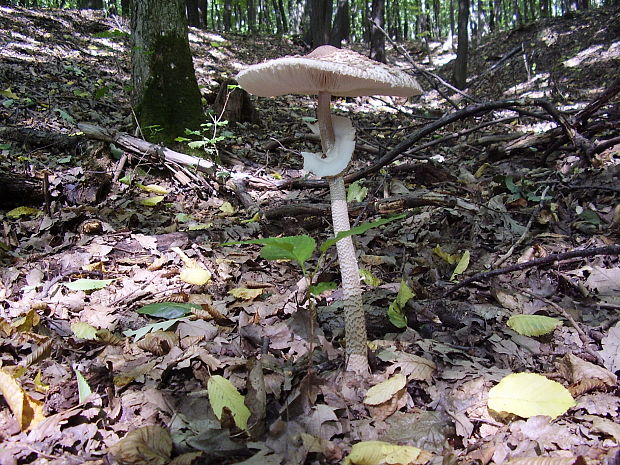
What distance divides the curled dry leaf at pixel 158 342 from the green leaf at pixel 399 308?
1251 millimetres

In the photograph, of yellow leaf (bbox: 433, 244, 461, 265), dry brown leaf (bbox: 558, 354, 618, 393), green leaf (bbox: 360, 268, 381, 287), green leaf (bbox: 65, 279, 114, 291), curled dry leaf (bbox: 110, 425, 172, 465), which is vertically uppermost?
green leaf (bbox: 65, 279, 114, 291)

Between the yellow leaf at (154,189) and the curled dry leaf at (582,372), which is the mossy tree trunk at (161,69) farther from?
the curled dry leaf at (582,372)

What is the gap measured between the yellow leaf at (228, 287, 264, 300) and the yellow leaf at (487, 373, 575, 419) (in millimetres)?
1569

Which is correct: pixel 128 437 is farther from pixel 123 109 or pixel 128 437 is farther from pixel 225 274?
pixel 123 109

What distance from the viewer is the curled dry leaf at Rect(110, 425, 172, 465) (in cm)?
161

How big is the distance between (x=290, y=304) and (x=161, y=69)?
370 centimetres

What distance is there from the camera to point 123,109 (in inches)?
261

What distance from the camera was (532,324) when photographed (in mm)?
2436

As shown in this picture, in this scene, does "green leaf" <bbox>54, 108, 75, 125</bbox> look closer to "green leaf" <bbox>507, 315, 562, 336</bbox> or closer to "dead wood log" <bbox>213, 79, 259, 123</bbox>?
"dead wood log" <bbox>213, 79, 259, 123</bbox>

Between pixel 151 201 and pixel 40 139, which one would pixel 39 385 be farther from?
pixel 40 139

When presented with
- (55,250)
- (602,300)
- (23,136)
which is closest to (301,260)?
(602,300)

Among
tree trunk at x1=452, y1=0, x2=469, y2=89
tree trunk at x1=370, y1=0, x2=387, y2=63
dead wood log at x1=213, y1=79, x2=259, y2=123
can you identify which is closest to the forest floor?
dead wood log at x1=213, y1=79, x2=259, y2=123

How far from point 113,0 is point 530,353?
28603 millimetres

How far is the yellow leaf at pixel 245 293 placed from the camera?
291 cm
